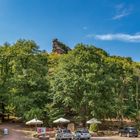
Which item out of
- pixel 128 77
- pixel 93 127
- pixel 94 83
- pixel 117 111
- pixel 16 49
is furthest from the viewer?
pixel 128 77

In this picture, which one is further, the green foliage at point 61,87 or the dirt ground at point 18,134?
the green foliage at point 61,87

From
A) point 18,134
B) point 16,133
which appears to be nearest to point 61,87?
point 16,133

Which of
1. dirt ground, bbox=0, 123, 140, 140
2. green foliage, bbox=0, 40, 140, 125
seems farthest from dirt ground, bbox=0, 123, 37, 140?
green foliage, bbox=0, 40, 140, 125

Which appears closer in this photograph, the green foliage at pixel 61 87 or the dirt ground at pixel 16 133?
the dirt ground at pixel 16 133

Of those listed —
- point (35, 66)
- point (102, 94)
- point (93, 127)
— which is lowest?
point (93, 127)

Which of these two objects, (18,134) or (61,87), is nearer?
(18,134)

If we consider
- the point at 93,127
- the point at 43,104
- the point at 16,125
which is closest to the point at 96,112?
the point at 93,127

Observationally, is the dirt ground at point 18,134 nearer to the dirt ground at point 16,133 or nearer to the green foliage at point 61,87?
the dirt ground at point 16,133

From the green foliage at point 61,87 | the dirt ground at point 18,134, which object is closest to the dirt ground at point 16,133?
the dirt ground at point 18,134

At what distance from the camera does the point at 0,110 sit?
7169 centimetres

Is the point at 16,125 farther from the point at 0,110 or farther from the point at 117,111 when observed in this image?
the point at 117,111

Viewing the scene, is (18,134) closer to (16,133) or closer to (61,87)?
(16,133)

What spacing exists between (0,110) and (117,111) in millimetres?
20803

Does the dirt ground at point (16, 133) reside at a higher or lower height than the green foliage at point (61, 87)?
lower
